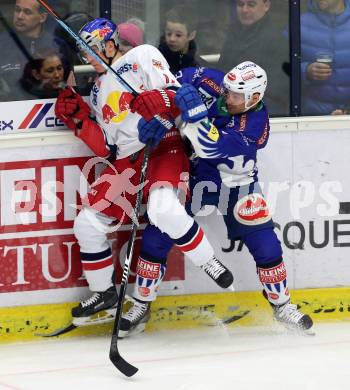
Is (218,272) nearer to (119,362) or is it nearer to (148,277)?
(148,277)

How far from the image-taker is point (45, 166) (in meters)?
4.87

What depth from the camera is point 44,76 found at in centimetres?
487

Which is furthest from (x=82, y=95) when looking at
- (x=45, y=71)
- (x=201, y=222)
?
(x=201, y=222)

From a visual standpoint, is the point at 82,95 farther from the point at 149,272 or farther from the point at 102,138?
the point at 149,272

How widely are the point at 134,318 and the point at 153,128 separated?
2.58 feet

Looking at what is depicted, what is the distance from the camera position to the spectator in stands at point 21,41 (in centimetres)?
479

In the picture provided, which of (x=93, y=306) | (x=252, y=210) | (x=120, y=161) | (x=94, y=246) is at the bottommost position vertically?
(x=93, y=306)

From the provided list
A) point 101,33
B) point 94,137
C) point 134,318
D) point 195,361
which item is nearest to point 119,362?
point 195,361

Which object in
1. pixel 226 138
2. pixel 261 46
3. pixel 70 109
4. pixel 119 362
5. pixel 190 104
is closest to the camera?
pixel 119 362

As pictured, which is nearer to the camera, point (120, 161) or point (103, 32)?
point (103, 32)

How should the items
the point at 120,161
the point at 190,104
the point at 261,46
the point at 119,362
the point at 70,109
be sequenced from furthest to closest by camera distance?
the point at 261,46
the point at 120,161
the point at 70,109
the point at 190,104
the point at 119,362

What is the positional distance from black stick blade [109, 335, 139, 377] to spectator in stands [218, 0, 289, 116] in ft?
4.07

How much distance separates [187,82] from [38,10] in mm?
654

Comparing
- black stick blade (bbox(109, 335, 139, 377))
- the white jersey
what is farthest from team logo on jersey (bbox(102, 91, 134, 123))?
black stick blade (bbox(109, 335, 139, 377))
